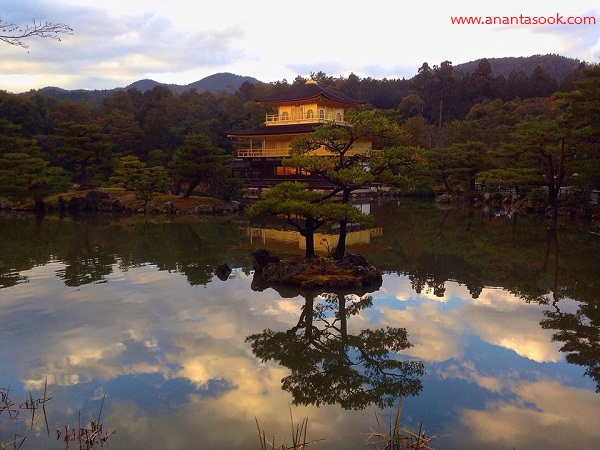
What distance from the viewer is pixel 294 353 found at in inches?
286

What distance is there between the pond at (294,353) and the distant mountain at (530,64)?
10050 cm

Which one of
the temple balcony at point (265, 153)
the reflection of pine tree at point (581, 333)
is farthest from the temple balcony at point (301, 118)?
the reflection of pine tree at point (581, 333)

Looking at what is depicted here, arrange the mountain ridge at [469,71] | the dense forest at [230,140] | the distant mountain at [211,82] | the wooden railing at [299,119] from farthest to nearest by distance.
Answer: the distant mountain at [211,82] → the mountain ridge at [469,71] → the wooden railing at [299,119] → the dense forest at [230,140]

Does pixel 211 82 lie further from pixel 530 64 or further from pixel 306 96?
pixel 306 96

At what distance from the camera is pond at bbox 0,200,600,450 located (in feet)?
17.0

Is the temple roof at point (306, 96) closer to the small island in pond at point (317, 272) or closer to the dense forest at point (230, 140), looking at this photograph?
the dense forest at point (230, 140)

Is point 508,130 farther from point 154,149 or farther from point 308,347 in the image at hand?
point 308,347

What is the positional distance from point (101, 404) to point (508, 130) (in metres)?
37.3

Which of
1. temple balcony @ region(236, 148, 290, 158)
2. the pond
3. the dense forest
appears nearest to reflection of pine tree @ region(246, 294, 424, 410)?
the pond

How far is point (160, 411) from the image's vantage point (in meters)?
5.45

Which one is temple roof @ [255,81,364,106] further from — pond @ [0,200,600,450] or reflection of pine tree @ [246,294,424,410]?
reflection of pine tree @ [246,294,424,410]

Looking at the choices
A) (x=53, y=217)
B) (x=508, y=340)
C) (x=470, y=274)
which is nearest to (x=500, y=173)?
(x=470, y=274)

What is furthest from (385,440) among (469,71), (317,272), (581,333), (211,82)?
(211,82)

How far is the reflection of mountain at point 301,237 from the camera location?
54.2 ft
